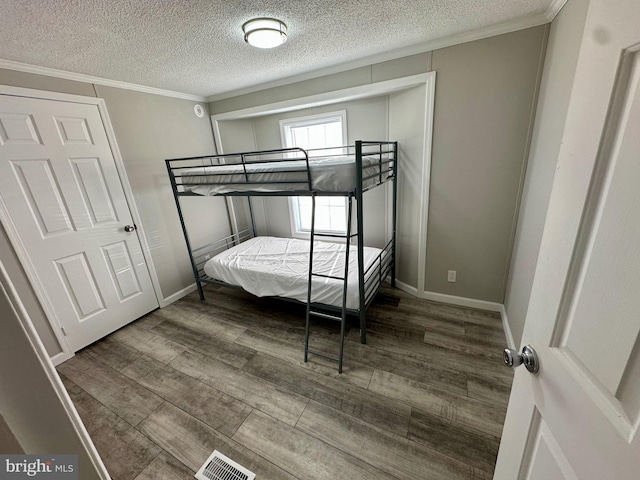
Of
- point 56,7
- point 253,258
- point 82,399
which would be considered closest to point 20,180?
point 56,7

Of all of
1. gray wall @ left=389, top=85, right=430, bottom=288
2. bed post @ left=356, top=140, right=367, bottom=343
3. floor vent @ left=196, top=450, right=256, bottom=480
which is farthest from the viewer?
gray wall @ left=389, top=85, right=430, bottom=288

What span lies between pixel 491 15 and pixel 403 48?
652 mm

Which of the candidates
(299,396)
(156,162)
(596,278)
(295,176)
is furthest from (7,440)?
(156,162)

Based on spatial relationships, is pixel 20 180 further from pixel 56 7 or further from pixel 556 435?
pixel 556 435

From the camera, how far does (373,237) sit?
317cm

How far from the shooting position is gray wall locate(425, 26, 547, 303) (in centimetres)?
192

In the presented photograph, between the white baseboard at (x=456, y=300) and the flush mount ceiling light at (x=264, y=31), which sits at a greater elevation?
Answer: the flush mount ceiling light at (x=264, y=31)

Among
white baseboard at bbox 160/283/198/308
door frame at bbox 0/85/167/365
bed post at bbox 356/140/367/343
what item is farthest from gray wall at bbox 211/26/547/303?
white baseboard at bbox 160/283/198/308

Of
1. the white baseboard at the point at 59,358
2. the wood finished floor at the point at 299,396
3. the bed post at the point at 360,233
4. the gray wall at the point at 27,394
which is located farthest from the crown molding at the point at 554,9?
the white baseboard at the point at 59,358

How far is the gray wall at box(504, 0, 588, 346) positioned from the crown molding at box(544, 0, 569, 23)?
1.8 inches

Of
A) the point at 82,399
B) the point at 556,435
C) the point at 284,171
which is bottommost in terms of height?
the point at 82,399

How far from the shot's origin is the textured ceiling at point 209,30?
139 centimetres

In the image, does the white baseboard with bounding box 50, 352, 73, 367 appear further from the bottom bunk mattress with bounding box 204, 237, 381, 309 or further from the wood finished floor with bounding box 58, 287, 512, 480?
the bottom bunk mattress with bounding box 204, 237, 381, 309

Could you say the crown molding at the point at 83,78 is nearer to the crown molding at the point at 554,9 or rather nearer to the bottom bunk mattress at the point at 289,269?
the bottom bunk mattress at the point at 289,269
